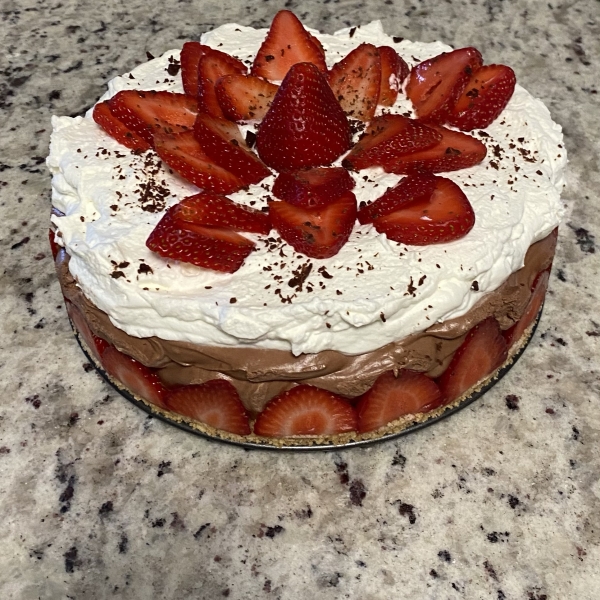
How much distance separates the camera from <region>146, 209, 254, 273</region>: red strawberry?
5.54 ft

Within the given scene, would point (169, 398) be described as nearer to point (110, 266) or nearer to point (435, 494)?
point (110, 266)

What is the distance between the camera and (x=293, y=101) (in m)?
1.87

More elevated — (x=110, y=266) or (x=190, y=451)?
(x=110, y=266)

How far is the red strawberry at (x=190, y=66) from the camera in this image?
2256 mm

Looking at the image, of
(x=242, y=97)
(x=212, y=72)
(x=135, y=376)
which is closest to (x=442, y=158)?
(x=242, y=97)

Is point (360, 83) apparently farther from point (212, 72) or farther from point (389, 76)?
point (212, 72)

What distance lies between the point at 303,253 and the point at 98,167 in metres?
0.64

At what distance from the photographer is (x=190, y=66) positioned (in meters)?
2.27

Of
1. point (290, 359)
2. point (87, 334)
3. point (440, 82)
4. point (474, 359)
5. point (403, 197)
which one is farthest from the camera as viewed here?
point (440, 82)

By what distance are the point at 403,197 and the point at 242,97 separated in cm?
62

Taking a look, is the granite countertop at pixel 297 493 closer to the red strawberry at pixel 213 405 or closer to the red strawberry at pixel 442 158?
the red strawberry at pixel 213 405

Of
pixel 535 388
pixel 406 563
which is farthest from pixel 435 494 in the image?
pixel 535 388

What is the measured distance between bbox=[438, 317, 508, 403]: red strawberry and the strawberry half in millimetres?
980

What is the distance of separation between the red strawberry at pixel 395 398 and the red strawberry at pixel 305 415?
0.04m
